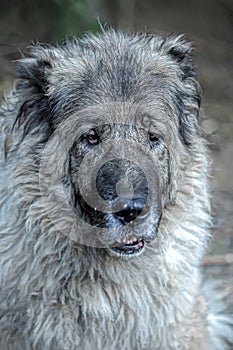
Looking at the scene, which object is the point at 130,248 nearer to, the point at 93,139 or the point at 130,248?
the point at 130,248

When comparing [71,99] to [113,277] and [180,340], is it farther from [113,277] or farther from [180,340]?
[180,340]

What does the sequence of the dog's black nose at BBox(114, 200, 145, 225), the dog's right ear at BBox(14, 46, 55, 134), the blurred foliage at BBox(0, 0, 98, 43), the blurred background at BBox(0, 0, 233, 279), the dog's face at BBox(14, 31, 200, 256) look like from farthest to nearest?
the blurred foliage at BBox(0, 0, 98, 43), the blurred background at BBox(0, 0, 233, 279), the dog's right ear at BBox(14, 46, 55, 134), the dog's face at BBox(14, 31, 200, 256), the dog's black nose at BBox(114, 200, 145, 225)

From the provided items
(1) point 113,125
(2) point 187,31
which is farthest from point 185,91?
(2) point 187,31

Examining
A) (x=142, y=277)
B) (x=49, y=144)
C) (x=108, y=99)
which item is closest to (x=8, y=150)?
(x=49, y=144)

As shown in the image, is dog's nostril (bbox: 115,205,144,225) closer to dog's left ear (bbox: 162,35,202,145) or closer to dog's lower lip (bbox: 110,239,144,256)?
dog's lower lip (bbox: 110,239,144,256)

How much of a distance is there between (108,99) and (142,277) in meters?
1.03

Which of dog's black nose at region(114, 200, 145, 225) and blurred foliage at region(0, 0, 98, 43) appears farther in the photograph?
blurred foliage at region(0, 0, 98, 43)

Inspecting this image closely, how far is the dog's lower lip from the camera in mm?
5191

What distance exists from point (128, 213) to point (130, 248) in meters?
0.36

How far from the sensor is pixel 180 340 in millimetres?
5641

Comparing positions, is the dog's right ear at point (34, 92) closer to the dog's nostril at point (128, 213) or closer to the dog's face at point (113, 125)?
the dog's face at point (113, 125)

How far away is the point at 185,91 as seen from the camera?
548 cm

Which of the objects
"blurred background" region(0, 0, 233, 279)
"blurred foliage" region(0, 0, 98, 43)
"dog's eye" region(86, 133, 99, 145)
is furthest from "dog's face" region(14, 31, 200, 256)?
"blurred foliage" region(0, 0, 98, 43)

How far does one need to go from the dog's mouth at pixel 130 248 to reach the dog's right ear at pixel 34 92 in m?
0.75
